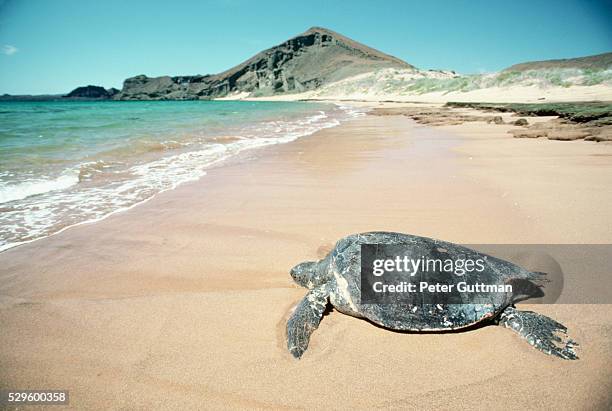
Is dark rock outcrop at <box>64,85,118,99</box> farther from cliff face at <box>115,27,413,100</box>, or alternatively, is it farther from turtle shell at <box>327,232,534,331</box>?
turtle shell at <box>327,232,534,331</box>

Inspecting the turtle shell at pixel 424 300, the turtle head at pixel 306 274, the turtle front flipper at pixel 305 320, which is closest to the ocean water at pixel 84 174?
the turtle head at pixel 306 274

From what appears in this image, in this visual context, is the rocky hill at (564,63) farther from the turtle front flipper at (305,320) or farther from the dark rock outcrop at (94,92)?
the dark rock outcrop at (94,92)

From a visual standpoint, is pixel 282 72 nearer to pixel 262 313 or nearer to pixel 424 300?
pixel 262 313

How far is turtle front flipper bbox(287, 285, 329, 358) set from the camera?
2.60 metres

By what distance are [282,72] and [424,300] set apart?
14610 cm

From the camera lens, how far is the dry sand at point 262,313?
7.30 feet

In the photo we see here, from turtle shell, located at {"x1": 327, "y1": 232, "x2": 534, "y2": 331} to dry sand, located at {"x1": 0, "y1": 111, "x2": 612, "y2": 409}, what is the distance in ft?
0.64

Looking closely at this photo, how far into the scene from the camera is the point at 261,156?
414 inches

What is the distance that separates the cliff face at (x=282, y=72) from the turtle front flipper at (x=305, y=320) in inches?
4489

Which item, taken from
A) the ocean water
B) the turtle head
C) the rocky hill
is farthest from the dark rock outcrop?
the turtle head

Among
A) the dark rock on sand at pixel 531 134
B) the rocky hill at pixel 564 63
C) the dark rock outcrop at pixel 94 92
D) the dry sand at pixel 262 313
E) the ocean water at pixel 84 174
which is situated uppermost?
the dark rock outcrop at pixel 94 92

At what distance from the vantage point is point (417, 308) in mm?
2658

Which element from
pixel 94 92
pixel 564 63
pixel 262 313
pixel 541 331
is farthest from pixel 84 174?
pixel 94 92

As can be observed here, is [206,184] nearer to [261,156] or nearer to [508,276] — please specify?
[261,156]
